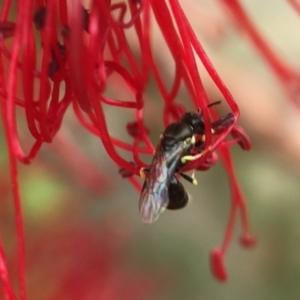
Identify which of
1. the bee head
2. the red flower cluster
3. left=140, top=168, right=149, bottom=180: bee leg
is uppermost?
the red flower cluster

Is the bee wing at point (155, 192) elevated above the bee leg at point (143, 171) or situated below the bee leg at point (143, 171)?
below

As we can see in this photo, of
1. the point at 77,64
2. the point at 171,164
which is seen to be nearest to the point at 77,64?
the point at 77,64

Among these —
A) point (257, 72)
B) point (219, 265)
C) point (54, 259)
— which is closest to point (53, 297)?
point (54, 259)

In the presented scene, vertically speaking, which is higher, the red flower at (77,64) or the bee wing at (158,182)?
the red flower at (77,64)

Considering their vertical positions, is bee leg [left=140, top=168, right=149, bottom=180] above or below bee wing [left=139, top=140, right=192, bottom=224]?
above

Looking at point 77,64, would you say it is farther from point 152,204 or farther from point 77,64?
point 152,204

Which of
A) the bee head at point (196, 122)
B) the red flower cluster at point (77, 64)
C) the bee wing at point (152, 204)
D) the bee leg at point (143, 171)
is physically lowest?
the bee wing at point (152, 204)

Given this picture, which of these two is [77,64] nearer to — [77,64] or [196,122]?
[77,64]

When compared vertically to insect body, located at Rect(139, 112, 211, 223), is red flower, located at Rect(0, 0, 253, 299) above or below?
above

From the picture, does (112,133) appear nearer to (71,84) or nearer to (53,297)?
(53,297)
